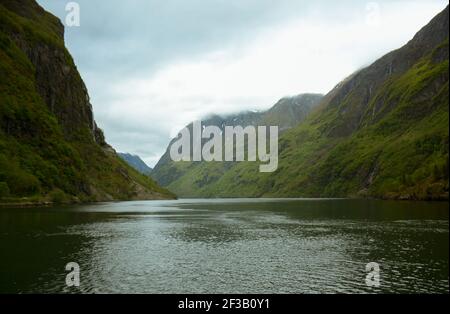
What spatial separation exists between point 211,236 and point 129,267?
1335 inches

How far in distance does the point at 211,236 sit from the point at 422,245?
40.7 m

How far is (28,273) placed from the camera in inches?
1909

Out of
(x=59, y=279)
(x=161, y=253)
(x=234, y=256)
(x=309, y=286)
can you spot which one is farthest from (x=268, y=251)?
(x=59, y=279)

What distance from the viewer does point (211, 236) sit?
86312mm

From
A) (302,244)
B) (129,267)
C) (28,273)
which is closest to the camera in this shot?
(28,273)

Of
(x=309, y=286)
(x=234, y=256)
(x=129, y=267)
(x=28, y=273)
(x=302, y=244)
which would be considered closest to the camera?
(x=309, y=286)

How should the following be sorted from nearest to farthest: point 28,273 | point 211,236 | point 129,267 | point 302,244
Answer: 1. point 28,273
2. point 129,267
3. point 302,244
4. point 211,236

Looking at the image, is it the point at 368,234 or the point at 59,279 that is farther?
the point at 368,234
